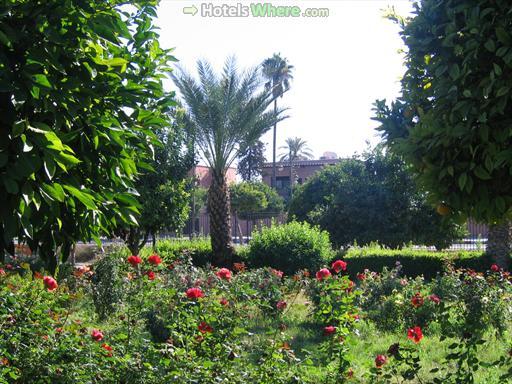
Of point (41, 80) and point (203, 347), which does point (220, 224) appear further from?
point (41, 80)

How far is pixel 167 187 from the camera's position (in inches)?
572

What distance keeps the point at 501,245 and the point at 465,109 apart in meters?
13.1

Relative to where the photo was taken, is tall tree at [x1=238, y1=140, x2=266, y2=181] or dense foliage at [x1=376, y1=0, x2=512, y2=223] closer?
dense foliage at [x1=376, y1=0, x2=512, y2=223]

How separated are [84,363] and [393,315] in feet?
17.8

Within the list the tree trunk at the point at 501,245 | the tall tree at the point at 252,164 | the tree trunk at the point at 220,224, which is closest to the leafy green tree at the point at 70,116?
the tree trunk at the point at 220,224

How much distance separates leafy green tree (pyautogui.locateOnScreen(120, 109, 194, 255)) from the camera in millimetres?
14242

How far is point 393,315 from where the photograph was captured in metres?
8.14

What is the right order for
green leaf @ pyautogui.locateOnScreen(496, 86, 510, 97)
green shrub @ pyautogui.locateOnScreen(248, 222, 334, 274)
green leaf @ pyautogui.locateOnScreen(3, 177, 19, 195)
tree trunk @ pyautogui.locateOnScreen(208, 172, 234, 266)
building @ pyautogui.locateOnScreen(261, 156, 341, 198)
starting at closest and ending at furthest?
green leaf @ pyautogui.locateOnScreen(3, 177, 19, 195)
green leaf @ pyautogui.locateOnScreen(496, 86, 510, 97)
green shrub @ pyautogui.locateOnScreen(248, 222, 334, 274)
tree trunk @ pyautogui.locateOnScreen(208, 172, 234, 266)
building @ pyautogui.locateOnScreen(261, 156, 341, 198)

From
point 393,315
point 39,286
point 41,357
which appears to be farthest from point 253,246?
point 41,357

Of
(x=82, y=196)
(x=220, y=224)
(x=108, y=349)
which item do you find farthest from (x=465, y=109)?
(x=220, y=224)

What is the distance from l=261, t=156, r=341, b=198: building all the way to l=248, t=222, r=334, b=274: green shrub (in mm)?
29771

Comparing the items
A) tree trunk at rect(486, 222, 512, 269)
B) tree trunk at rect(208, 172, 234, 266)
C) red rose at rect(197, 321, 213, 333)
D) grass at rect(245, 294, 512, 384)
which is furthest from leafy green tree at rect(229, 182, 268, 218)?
red rose at rect(197, 321, 213, 333)

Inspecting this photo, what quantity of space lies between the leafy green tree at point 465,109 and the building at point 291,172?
135 feet

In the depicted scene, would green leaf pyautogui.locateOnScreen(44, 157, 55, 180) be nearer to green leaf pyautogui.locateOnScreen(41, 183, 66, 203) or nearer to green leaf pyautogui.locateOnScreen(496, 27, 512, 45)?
green leaf pyautogui.locateOnScreen(41, 183, 66, 203)
